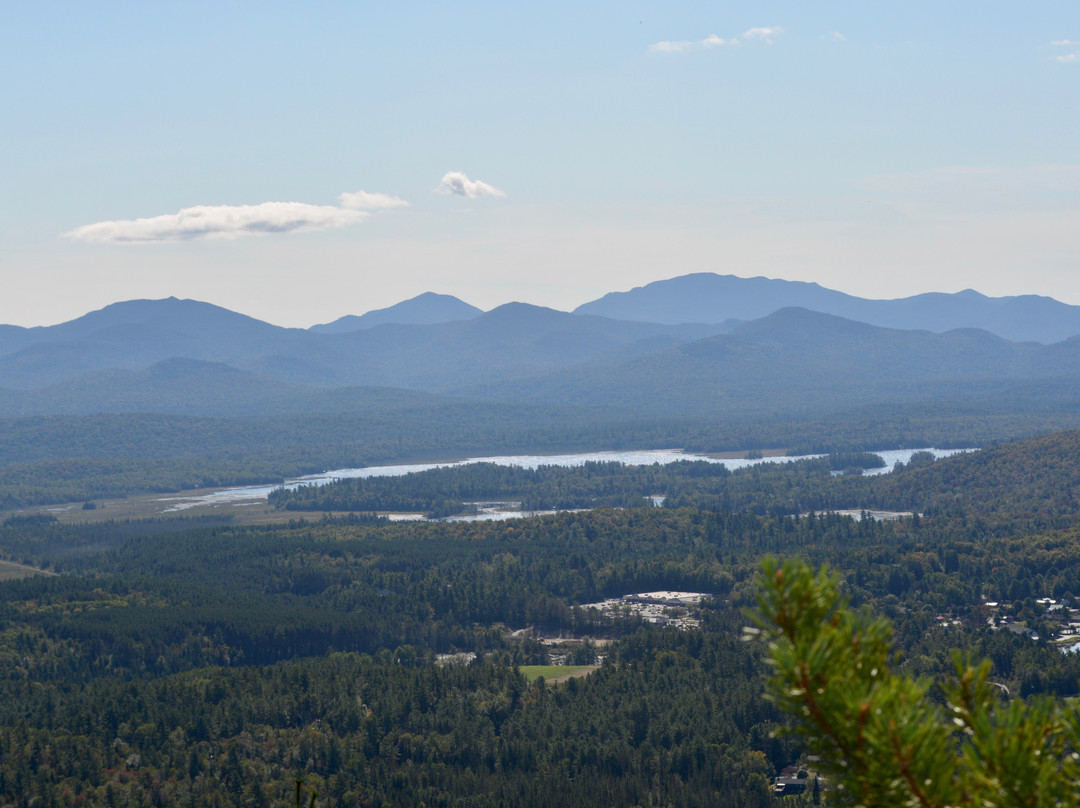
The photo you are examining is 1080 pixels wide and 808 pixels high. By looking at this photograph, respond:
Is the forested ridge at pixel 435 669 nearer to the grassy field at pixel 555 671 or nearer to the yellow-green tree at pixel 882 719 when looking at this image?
the grassy field at pixel 555 671

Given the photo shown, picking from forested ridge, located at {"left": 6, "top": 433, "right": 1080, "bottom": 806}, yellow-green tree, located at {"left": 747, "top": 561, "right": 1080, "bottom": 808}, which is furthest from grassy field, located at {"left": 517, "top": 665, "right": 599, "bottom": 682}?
yellow-green tree, located at {"left": 747, "top": 561, "right": 1080, "bottom": 808}

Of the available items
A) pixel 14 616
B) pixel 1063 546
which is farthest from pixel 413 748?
pixel 1063 546

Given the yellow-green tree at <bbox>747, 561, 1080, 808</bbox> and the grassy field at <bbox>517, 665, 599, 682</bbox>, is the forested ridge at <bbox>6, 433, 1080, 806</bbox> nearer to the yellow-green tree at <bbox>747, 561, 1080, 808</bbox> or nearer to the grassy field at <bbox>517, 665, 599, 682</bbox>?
the grassy field at <bbox>517, 665, 599, 682</bbox>

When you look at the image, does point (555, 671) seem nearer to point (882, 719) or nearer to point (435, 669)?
point (435, 669)

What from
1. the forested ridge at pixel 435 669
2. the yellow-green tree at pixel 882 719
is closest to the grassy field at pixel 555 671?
the forested ridge at pixel 435 669

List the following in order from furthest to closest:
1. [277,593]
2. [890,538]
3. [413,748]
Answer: [890,538], [277,593], [413,748]

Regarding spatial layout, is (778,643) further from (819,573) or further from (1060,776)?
(1060,776)
